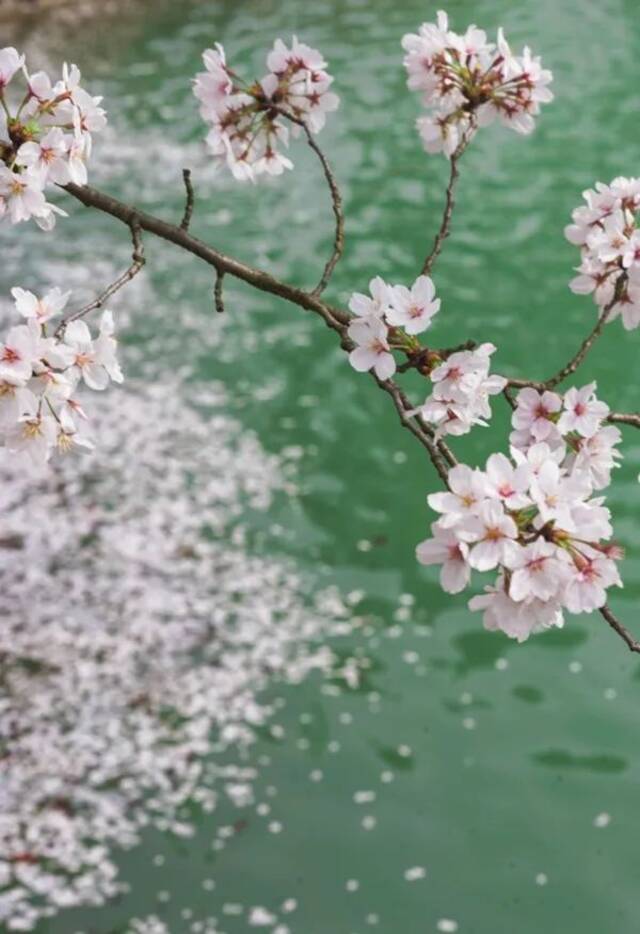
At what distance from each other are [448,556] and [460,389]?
451 mm

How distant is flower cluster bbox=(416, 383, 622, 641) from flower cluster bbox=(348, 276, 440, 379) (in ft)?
1.59

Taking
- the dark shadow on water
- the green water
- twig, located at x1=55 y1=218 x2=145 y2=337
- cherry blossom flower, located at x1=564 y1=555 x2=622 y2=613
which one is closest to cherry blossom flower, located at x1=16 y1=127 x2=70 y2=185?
twig, located at x1=55 y1=218 x2=145 y2=337

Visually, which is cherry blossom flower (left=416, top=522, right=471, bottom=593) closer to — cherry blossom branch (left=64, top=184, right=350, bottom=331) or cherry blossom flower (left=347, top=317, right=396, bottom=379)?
cherry blossom flower (left=347, top=317, right=396, bottom=379)

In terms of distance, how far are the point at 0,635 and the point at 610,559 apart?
6895 millimetres

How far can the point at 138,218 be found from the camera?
3316mm

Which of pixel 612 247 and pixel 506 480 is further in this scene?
pixel 612 247

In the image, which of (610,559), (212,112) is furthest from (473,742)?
(610,559)

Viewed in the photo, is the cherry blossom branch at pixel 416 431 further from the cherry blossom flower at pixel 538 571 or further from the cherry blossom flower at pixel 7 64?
the cherry blossom flower at pixel 7 64

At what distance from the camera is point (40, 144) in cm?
301

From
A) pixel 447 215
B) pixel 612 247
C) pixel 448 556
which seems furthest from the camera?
pixel 447 215

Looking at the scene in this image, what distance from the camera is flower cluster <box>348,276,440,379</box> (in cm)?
282

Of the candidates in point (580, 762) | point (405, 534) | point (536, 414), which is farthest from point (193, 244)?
point (405, 534)

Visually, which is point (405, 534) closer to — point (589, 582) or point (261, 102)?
point (261, 102)

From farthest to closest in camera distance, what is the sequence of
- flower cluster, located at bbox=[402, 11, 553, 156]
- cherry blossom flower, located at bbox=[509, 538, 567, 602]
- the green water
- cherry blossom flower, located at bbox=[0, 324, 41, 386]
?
the green water, flower cluster, located at bbox=[402, 11, 553, 156], cherry blossom flower, located at bbox=[0, 324, 41, 386], cherry blossom flower, located at bbox=[509, 538, 567, 602]
